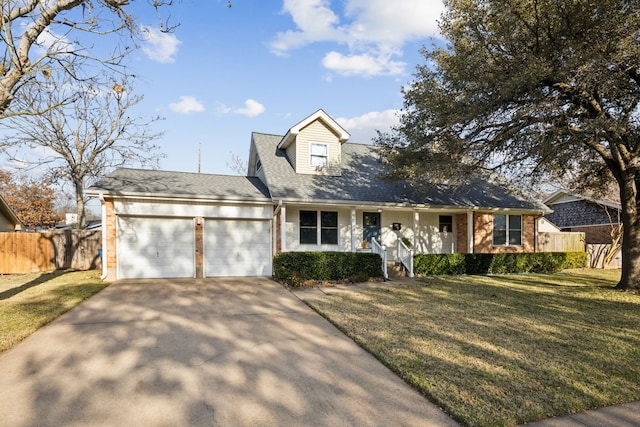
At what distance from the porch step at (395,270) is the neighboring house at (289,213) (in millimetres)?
1112

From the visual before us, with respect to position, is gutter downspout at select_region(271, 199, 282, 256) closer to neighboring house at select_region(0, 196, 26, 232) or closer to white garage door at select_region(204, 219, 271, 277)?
white garage door at select_region(204, 219, 271, 277)

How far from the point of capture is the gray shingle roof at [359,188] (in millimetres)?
13086

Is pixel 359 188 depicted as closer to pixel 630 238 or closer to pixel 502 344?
pixel 630 238

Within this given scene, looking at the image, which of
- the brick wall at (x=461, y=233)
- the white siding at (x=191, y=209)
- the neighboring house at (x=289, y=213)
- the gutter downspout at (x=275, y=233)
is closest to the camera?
the white siding at (x=191, y=209)

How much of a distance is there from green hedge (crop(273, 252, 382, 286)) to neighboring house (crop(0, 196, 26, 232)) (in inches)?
627

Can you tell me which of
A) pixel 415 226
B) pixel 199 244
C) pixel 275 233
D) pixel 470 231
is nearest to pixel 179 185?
pixel 199 244

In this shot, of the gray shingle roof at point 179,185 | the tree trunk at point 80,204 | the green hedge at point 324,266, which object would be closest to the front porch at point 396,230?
the green hedge at point 324,266

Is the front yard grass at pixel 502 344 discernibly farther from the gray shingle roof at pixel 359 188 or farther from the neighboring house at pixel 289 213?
the gray shingle roof at pixel 359 188

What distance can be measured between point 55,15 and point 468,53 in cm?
950

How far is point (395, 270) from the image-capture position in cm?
1340

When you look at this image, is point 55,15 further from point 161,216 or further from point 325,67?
point 325,67

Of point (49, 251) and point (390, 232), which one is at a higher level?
point (390, 232)

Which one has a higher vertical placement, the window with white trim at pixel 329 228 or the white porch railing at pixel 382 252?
the window with white trim at pixel 329 228

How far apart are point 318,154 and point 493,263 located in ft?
27.8
